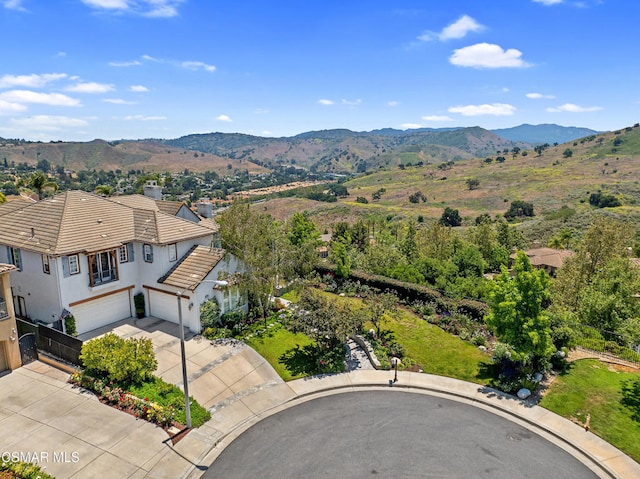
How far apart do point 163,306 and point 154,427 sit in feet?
38.6

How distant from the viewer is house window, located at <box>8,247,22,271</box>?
25.6 meters

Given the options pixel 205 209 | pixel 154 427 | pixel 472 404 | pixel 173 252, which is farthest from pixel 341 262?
pixel 154 427

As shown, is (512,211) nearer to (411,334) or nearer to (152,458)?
(411,334)

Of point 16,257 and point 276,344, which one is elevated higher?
point 16,257

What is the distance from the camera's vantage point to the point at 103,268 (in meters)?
26.2

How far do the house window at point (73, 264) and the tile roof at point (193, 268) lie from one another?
16.1 ft

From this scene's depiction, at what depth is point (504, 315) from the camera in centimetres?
2014

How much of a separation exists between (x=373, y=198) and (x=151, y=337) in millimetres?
125908

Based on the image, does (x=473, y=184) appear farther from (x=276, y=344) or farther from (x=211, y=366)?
(x=211, y=366)

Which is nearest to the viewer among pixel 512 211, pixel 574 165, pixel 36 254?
pixel 36 254

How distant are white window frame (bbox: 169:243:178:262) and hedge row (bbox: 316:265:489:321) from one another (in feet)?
45.9

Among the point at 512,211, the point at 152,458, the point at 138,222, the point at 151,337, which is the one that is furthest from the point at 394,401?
the point at 512,211

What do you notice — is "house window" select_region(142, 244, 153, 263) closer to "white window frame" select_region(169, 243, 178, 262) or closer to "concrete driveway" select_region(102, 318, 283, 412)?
"white window frame" select_region(169, 243, 178, 262)

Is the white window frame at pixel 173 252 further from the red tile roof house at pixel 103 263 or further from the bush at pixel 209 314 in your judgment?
the bush at pixel 209 314
